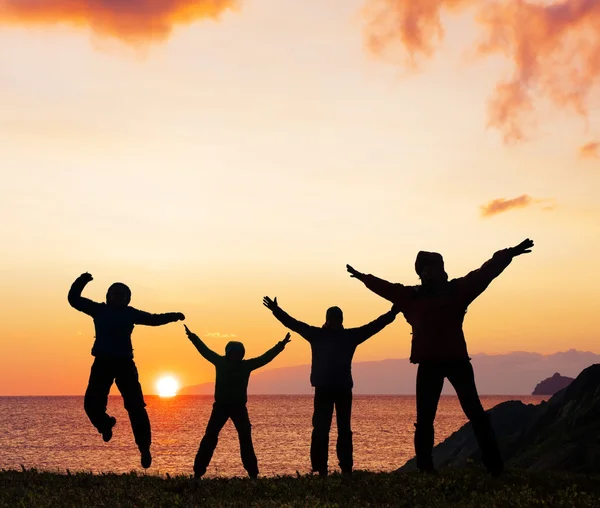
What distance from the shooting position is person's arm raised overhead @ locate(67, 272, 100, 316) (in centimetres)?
1461

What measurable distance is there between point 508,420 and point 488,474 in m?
30.0

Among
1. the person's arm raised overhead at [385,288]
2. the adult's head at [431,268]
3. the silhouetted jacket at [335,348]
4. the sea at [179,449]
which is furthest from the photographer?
the sea at [179,449]

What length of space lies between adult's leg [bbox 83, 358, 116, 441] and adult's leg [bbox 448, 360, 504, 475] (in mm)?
6746

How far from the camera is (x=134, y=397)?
15.0 meters

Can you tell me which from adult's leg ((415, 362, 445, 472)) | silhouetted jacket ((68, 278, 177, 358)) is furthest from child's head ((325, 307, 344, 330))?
silhouetted jacket ((68, 278, 177, 358))

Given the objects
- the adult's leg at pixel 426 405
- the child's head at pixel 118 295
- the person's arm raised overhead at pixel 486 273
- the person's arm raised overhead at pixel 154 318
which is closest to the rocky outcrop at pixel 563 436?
the adult's leg at pixel 426 405

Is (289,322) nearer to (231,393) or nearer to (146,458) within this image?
(231,393)

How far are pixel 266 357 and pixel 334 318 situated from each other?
188 cm

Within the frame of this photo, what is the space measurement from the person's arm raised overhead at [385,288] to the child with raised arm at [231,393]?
10.5 ft

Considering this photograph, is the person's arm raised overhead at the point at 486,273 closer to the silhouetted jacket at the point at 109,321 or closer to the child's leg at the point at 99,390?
the silhouetted jacket at the point at 109,321

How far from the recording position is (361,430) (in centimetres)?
17112

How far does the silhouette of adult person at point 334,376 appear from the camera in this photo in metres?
15.7

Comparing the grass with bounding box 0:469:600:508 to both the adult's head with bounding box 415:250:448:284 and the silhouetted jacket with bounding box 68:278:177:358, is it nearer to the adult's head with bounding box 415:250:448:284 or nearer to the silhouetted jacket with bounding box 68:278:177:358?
the silhouetted jacket with bounding box 68:278:177:358

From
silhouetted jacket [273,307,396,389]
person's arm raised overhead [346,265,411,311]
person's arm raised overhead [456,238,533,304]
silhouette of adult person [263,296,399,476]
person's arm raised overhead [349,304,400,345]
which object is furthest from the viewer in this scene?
silhouetted jacket [273,307,396,389]
